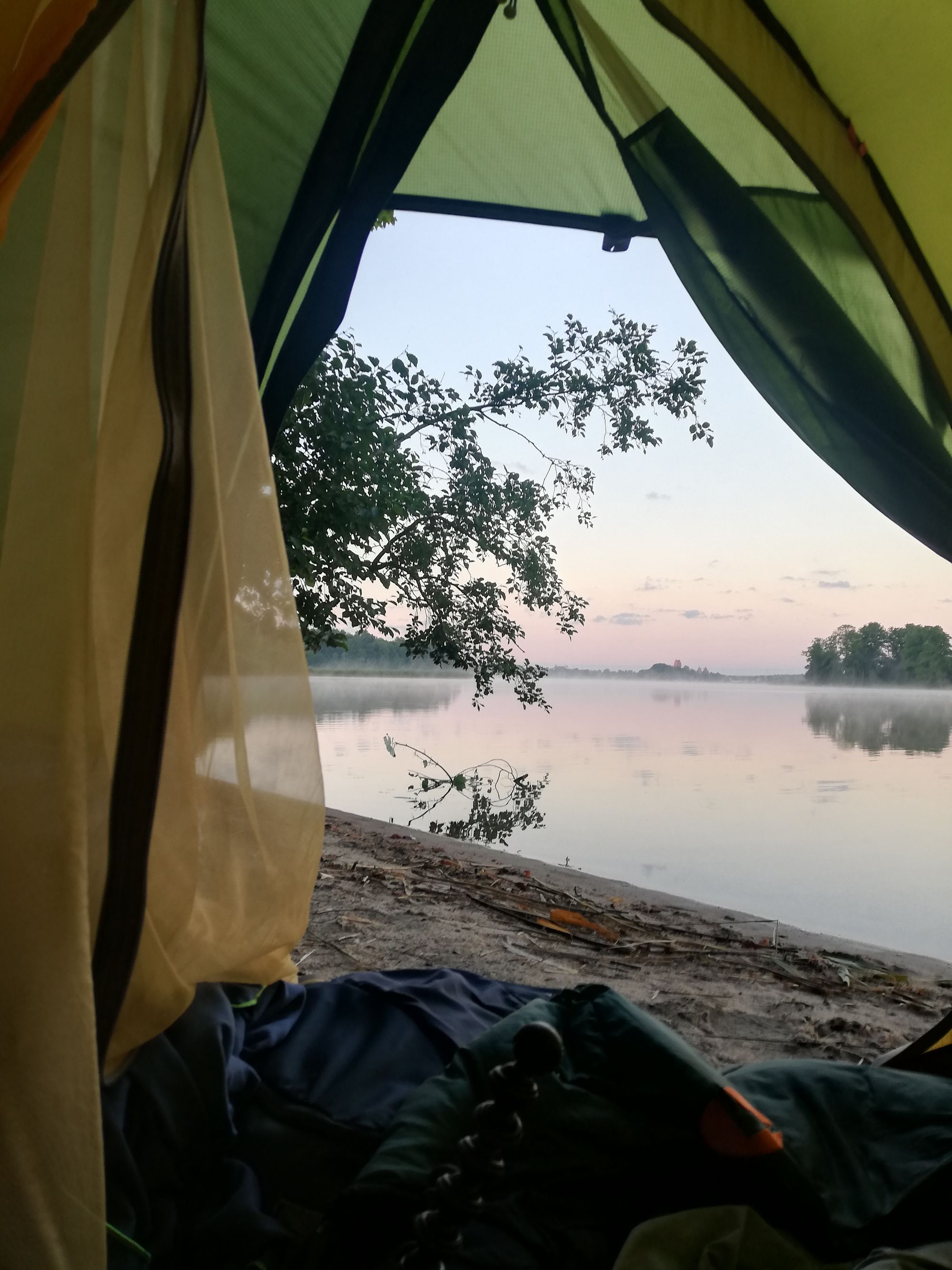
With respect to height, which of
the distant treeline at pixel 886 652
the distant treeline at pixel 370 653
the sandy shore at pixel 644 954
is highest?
the distant treeline at pixel 886 652

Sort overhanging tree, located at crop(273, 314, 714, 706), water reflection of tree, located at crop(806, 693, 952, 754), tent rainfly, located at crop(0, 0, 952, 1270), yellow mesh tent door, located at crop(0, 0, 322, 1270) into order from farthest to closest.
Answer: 1. water reflection of tree, located at crop(806, 693, 952, 754)
2. overhanging tree, located at crop(273, 314, 714, 706)
3. tent rainfly, located at crop(0, 0, 952, 1270)
4. yellow mesh tent door, located at crop(0, 0, 322, 1270)

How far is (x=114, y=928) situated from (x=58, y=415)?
65 centimetres

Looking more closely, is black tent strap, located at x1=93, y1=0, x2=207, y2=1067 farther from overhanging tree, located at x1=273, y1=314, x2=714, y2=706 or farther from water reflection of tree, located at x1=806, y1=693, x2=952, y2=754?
water reflection of tree, located at x1=806, y1=693, x2=952, y2=754

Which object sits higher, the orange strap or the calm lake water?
the orange strap

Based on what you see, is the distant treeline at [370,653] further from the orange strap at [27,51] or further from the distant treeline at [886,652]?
the distant treeline at [886,652]

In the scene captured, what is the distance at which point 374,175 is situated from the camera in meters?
1.64

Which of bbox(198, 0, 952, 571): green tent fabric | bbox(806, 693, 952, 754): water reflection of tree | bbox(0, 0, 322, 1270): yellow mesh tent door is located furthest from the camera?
bbox(806, 693, 952, 754): water reflection of tree

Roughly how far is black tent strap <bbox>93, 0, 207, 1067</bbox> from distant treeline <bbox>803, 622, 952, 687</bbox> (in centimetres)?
679

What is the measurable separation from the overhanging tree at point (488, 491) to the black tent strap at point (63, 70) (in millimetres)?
3102

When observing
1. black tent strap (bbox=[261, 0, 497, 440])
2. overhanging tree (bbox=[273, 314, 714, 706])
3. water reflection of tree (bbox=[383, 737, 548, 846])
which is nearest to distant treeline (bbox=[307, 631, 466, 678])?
overhanging tree (bbox=[273, 314, 714, 706])

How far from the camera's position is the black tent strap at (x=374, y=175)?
1.50 m

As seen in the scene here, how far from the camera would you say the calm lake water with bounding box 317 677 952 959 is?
3578 mm

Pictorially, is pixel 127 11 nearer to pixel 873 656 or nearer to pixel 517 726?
pixel 517 726

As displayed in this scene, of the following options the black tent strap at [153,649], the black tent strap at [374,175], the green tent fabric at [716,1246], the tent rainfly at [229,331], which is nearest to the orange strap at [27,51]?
the tent rainfly at [229,331]
